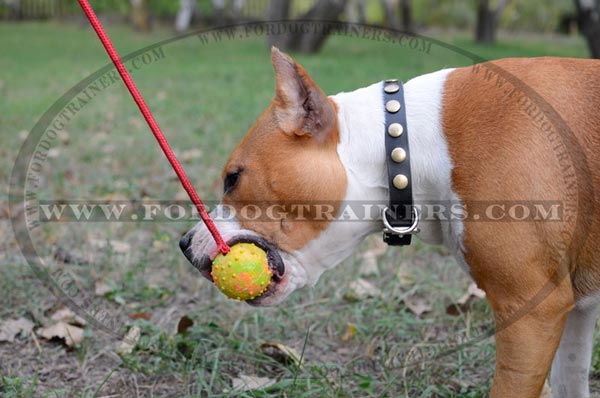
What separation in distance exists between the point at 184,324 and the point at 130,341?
0.74 ft

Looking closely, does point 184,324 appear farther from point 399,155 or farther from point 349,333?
point 399,155

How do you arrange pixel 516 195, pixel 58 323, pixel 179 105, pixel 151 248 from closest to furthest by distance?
1. pixel 516 195
2. pixel 58 323
3. pixel 151 248
4. pixel 179 105

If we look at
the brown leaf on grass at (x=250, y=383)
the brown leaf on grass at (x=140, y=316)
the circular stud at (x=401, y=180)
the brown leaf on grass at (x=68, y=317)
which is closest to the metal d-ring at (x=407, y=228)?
the circular stud at (x=401, y=180)

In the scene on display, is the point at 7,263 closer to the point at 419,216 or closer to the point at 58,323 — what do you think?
the point at 58,323

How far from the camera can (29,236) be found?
385 centimetres

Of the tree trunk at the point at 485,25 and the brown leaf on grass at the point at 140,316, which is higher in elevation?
the brown leaf on grass at the point at 140,316

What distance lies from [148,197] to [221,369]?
2.08 metres

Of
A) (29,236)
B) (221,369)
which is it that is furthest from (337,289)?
(29,236)

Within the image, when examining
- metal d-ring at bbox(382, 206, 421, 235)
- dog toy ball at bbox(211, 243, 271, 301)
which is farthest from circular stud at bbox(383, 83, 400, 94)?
dog toy ball at bbox(211, 243, 271, 301)

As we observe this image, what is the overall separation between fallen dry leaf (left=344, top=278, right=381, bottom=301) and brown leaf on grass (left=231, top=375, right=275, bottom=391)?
30.5 inches

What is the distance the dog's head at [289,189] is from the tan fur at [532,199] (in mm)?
382

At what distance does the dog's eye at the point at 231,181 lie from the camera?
223cm

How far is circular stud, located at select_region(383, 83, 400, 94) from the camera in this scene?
2170mm

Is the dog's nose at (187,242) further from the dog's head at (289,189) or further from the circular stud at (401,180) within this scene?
the circular stud at (401,180)
